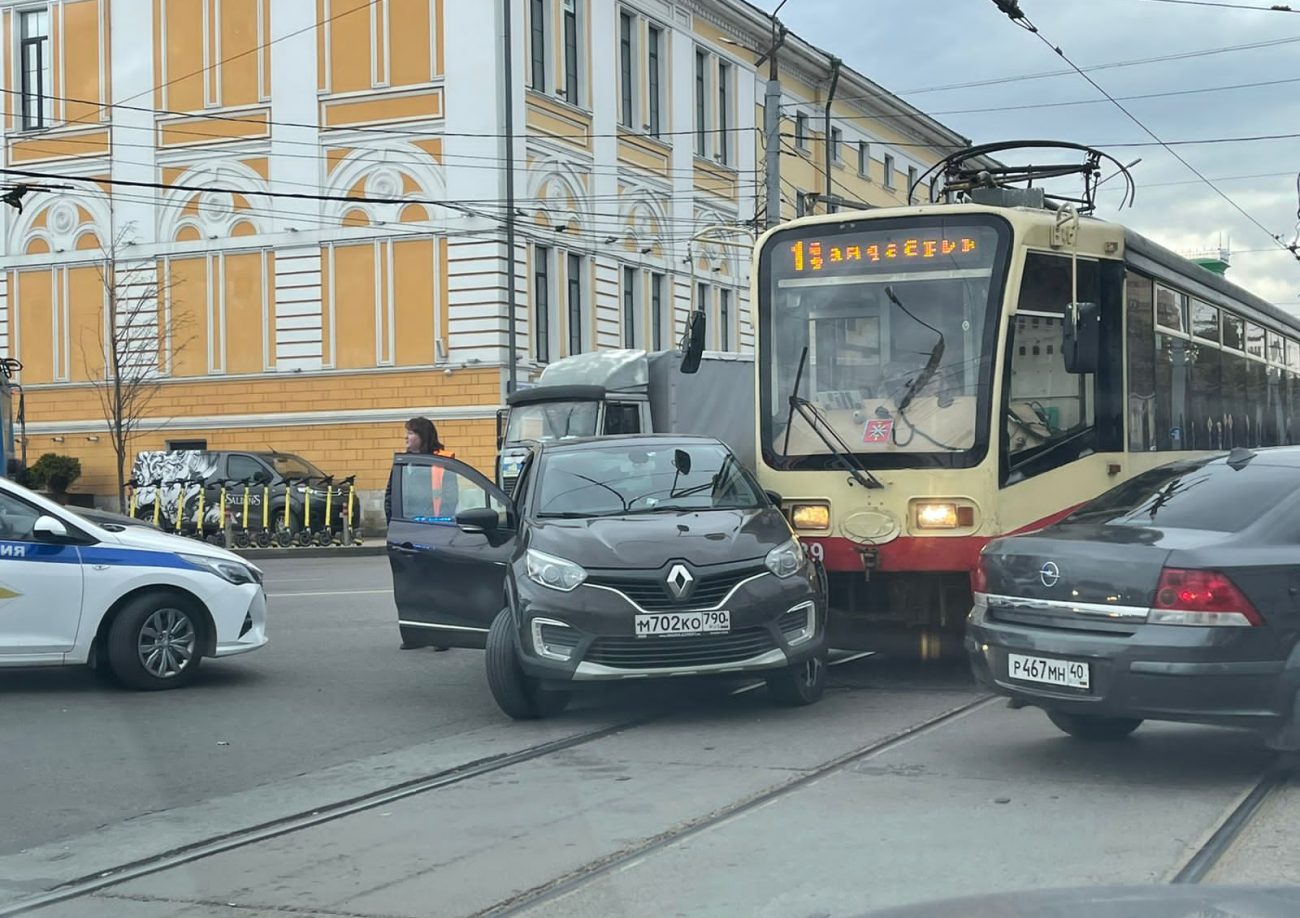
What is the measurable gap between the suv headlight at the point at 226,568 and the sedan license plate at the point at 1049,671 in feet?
19.6

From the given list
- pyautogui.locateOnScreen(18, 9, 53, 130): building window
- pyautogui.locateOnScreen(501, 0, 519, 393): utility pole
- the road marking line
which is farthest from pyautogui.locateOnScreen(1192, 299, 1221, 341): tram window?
pyautogui.locateOnScreen(18, 9, 53, 130): building window

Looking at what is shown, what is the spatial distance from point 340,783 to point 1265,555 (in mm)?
4482

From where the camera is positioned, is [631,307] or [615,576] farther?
[631,307]

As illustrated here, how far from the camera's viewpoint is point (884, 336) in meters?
11.3

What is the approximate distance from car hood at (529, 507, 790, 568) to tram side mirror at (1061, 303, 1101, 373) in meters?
2.16

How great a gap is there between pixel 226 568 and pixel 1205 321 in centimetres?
850

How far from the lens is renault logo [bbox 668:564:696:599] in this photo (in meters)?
9.35

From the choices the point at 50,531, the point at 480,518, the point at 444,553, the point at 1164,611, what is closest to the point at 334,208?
the point at 50,531

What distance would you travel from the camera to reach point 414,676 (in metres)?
12.3

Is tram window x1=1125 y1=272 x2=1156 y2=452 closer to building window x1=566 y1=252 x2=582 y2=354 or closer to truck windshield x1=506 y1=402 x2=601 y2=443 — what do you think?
truck windshield x1=506 y1=402 x2=601 y2=443

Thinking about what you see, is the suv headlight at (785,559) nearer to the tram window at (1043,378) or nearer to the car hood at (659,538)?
the car hood at (659,538)

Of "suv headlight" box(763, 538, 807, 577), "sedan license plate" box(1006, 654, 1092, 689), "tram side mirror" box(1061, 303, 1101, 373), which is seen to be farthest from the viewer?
"tram side mirror" box(1061, 303, 1101, 373)

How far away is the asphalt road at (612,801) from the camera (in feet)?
19.4

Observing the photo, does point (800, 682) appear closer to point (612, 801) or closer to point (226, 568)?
point (612, 801)
